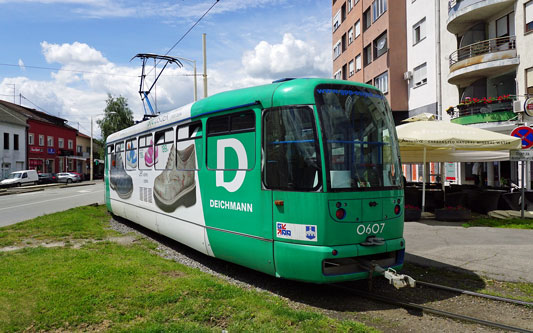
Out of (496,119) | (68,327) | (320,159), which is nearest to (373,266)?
(320,159)

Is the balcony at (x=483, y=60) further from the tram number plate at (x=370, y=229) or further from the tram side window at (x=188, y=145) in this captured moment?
the tram number plate at (x=370, y=229)

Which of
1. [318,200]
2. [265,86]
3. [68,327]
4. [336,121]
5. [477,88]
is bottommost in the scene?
[68,327]

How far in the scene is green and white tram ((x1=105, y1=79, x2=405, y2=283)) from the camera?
A: 5.35m

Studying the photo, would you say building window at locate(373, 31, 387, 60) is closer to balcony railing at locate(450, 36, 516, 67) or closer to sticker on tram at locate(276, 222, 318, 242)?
balcony railing at locate(450, 36, 516, 67)

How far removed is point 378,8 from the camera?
30.5 metres

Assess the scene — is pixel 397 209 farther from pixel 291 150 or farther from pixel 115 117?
pixel 115 117

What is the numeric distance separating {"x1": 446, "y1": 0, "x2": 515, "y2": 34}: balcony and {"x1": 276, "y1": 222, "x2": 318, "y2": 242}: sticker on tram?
19.8 metres

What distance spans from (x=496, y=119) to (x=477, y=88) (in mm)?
3260

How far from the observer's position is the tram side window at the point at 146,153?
987 cm

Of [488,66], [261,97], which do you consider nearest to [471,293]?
[261,97]

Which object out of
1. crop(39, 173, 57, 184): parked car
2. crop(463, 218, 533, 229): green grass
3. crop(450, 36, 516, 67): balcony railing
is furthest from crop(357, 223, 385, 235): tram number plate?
crop(39, 173, 57, 184): parked car

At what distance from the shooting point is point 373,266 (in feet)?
18.0

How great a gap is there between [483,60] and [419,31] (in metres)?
6.97

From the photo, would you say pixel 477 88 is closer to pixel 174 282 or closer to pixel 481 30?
pixel 481 30
